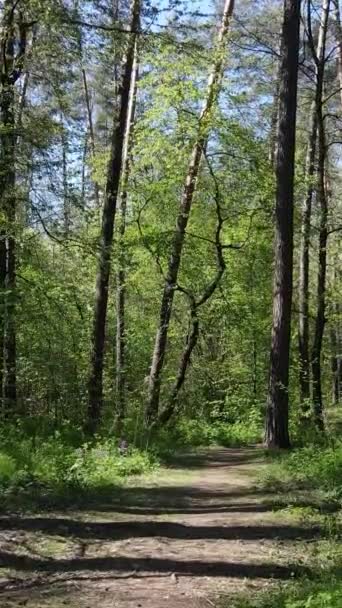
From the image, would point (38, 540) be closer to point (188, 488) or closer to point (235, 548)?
point (235, 548)

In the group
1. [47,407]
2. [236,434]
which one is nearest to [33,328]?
[47,407]

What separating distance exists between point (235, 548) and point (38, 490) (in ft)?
9.46

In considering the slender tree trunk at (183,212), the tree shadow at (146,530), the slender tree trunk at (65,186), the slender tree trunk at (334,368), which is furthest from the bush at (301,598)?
the slender tree trunk at (334,368)

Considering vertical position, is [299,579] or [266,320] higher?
[266,320]

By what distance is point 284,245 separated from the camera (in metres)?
12.0

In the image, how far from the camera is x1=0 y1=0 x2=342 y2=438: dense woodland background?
12.0m

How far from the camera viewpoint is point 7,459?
843 centimetres

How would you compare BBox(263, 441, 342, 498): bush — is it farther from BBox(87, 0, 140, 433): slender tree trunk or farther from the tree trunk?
the tree trunk

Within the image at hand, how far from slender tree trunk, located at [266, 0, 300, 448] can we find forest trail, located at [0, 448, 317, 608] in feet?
11.1

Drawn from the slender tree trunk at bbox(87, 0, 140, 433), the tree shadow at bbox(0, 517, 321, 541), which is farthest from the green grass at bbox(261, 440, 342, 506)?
the slender tree trunk at bbox(87, 0, 140, 433)

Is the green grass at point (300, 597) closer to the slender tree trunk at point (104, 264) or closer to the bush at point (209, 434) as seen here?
the slender tree trunk at point (104, 264)

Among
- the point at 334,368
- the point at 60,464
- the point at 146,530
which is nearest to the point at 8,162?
the point at 60,464

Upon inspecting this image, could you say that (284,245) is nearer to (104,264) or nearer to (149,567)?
(104,264)

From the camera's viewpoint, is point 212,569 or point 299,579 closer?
point 299,579
